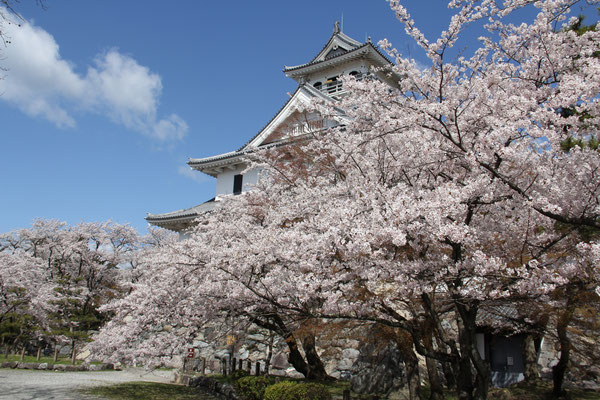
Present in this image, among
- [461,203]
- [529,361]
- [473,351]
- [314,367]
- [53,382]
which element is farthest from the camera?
[53,382]

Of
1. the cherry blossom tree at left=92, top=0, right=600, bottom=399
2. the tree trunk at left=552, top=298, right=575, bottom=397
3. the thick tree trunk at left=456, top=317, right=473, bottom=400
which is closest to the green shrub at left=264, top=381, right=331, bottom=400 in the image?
the cherry blossom tree at left=92, top=0, right=600, bottom=399

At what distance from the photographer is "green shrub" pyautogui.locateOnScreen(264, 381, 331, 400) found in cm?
780

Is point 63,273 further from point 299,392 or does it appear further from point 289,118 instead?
point 299,392

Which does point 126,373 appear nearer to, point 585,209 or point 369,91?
point 369,91

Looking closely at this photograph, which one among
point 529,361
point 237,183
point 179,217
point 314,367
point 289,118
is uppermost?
point 289,118

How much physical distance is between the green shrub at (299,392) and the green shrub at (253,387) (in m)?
1.29

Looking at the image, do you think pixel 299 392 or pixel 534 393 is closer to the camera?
pixel 299 392

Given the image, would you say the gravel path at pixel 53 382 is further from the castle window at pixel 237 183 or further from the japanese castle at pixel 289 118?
the castle window at pixel 237 183

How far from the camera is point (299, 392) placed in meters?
7.82

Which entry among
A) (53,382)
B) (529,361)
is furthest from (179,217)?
(529,361)

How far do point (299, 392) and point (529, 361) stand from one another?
22.0 ft

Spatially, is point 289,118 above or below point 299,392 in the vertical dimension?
above

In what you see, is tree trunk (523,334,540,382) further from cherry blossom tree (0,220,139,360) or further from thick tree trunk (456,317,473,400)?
cherry blossom tree (0,220,139,360)

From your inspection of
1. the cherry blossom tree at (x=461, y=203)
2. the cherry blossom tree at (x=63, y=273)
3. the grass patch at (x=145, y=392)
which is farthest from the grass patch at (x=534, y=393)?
the cherry blossom tree at (x=63, y=273)
